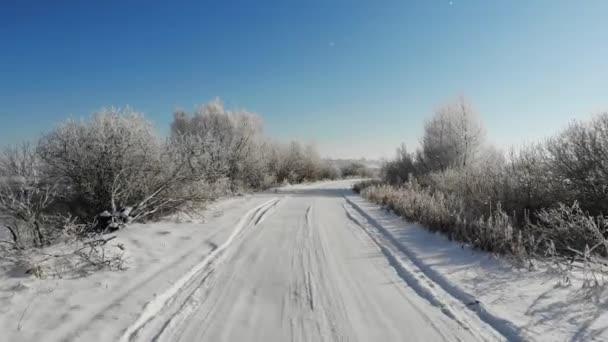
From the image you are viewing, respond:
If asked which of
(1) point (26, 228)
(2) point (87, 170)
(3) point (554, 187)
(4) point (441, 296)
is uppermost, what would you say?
(2) point (87, 170)

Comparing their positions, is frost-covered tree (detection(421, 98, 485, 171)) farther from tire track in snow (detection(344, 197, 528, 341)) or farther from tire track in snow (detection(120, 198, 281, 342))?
tire track in snow (detection(120, 198, 281, 342))

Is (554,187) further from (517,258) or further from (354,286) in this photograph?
(354,286)

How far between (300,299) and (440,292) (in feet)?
5.89

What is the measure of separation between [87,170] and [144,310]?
7.29 meters

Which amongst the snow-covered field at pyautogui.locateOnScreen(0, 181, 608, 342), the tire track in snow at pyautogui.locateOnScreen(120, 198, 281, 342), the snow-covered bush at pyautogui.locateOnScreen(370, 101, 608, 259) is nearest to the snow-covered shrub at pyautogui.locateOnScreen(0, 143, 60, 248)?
the snow-covered field at pyautogui.locateOnScreen(0, 181, 608, 342)

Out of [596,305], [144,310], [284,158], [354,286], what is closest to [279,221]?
[354,286]

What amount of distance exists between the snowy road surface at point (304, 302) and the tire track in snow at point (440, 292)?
0.07ft

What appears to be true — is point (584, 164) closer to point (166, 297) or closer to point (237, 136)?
point (166, 297)

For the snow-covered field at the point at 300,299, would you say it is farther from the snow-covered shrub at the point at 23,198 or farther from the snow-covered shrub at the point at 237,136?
the snow-covered shrub at the point at 237,136

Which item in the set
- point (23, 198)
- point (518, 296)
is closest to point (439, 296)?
point (518, 296)

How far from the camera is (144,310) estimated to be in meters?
3.38

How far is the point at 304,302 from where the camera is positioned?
3617 millimetres

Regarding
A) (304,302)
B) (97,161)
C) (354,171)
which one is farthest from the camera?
(354,171)

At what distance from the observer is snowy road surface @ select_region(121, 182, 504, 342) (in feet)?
9.65
